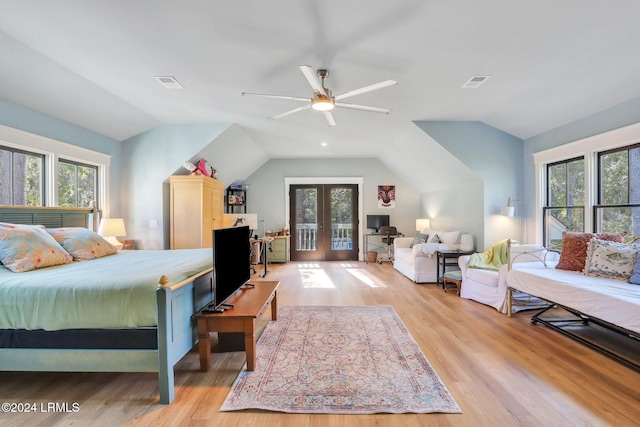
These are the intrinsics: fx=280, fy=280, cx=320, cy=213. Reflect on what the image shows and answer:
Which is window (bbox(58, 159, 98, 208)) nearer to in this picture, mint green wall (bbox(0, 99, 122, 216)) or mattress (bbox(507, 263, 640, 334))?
mint green wall (bbox(0, 99, 122, 216))

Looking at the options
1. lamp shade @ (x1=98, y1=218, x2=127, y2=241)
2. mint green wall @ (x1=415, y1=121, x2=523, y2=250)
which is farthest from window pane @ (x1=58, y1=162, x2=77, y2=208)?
mint green wall @ (x1=415, y1=121, x2=523, y2=250)

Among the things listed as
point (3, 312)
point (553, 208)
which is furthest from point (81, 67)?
point (553, 208)

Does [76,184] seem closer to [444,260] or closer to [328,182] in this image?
[328,182]

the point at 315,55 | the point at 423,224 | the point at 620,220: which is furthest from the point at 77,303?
the point at 423,224

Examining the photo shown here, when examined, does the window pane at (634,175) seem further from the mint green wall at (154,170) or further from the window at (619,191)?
the mint green wall at (154,170)

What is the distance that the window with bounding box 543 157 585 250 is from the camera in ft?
12.4

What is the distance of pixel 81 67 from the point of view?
282 centimetres

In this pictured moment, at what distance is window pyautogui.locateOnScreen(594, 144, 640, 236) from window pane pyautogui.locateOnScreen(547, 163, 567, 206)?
19.1 inches

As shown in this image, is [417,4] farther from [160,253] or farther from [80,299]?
[160,253]

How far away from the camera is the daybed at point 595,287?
2.09 metres

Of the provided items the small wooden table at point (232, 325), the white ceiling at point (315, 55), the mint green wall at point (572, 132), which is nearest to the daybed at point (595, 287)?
the mint green wall at point (572, 132)

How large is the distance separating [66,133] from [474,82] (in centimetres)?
506

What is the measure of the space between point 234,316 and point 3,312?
1361mm

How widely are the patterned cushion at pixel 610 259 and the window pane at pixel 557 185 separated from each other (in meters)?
1.41
